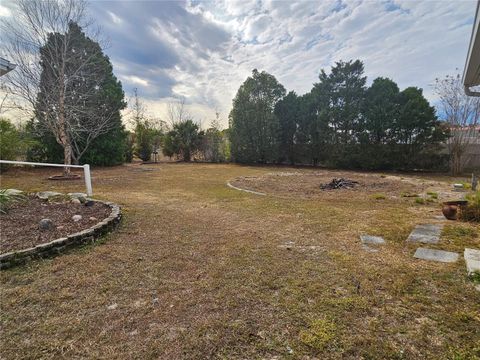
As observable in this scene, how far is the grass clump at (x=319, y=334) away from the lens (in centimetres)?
155

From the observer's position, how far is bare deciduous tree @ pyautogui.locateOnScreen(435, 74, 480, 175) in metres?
11.1

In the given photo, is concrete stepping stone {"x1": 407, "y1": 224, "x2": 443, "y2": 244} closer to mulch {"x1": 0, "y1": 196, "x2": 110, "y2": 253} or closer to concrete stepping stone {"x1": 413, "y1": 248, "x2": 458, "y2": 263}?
concrete stepping stone {"x1": 413, "y1": 248, "x2": 458, "y2": 263}

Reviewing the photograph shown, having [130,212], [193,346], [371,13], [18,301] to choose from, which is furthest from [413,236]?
[371,13]

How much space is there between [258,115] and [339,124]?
5855 millimetres

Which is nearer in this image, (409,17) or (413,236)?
(413,236)

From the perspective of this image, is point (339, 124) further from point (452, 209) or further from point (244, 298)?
point (244, 298)

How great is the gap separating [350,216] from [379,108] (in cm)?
1166

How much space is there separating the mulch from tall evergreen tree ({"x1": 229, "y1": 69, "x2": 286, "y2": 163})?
14.6 m

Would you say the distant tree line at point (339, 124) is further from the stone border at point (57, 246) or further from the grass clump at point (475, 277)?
the stone border at point (57, 246)

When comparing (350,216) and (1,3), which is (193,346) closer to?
(350,216)

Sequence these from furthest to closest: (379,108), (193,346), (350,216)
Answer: (379,108)
(350,216)
(193,346)

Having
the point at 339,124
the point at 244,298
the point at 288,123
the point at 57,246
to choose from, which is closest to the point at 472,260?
the point at 244,298

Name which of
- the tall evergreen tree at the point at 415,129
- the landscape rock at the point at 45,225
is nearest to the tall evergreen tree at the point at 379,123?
the tall evergreen tree at the point at 415,129

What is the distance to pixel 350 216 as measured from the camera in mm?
4523
